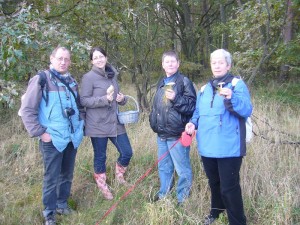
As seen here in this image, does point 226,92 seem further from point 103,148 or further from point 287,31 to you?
point 287,31

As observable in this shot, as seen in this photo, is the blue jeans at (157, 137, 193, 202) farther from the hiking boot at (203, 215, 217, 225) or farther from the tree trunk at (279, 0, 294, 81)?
the tree trunk at (279, 0, 294, 81)

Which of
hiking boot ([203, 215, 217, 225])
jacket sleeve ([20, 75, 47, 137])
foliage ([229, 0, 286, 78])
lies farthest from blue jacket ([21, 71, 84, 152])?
foliage ([229, 0, 286, 78])

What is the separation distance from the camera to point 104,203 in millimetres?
3994

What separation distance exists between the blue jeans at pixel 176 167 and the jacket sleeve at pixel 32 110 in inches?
52.7

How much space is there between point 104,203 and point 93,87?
1404 millimetres

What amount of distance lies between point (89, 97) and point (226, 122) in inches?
64.9

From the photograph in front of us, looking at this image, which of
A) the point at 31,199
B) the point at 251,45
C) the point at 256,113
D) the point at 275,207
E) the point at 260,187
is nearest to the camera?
the point at 275,207

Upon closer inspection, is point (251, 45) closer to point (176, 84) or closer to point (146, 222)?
point (176, 84)

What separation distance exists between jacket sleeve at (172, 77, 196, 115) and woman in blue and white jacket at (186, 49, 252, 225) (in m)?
0.27

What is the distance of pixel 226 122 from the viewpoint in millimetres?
2965

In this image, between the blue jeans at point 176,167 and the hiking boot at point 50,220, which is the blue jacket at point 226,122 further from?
the hiking boot at point 50,220

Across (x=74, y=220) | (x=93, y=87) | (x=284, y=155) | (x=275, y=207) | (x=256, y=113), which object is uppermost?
(x=93, y=87)

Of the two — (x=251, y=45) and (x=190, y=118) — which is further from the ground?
(x=251, y=45)

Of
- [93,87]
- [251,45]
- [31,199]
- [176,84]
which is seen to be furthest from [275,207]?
[251,45]
